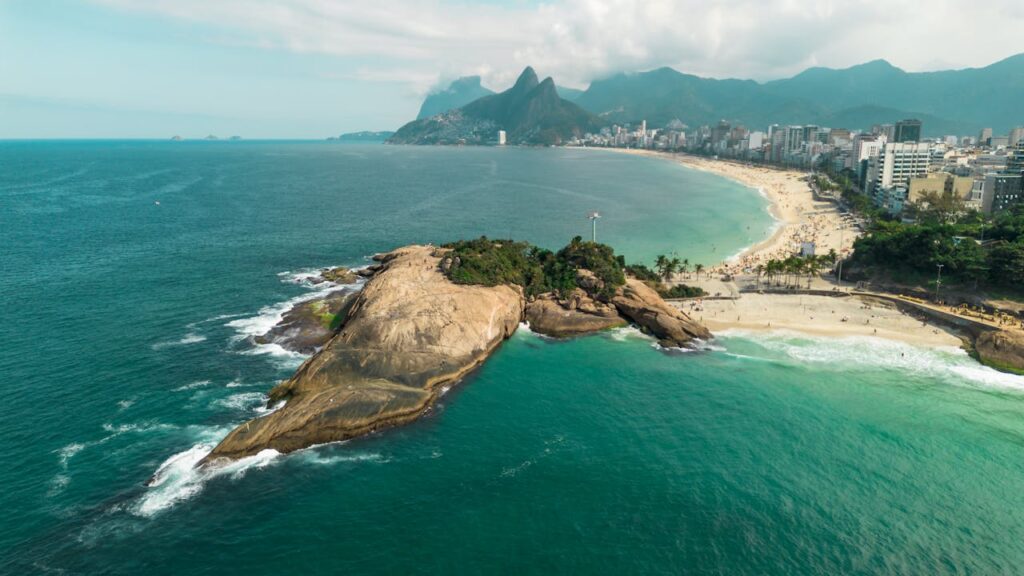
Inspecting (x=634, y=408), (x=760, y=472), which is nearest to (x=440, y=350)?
(x=634, y=408)

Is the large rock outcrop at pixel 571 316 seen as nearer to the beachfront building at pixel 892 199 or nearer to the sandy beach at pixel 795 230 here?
the sandy beach at pixel 795 230

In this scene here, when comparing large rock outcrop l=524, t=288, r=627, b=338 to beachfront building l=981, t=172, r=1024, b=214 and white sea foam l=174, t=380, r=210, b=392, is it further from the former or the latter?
beachfront building l=981, t=172, r=1024, b=214

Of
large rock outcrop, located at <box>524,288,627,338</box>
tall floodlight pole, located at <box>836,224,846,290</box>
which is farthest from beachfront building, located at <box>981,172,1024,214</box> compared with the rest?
large rock outcrop, located at <box>524,288,627,338</box>

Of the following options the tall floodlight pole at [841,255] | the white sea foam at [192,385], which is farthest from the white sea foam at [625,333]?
the white sea foam at [192,385]

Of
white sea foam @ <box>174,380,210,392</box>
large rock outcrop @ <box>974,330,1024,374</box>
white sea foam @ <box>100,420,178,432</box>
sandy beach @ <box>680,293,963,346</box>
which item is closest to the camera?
white sea foam @ <box>100,420,178,432</box>

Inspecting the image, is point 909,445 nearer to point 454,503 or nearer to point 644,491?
point 644,491

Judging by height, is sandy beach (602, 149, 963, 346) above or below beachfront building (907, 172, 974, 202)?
below
